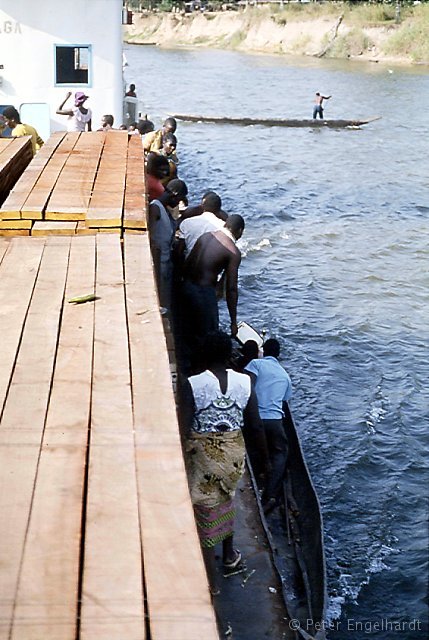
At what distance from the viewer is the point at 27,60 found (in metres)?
14.2

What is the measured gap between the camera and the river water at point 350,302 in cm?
726

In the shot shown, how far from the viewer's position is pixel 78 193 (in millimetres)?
6785

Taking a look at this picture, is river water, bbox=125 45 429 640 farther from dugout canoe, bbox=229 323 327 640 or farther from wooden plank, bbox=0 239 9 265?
wooden plank, bbox=0 239 9 265

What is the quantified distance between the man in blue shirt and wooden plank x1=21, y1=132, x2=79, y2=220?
1944 millimetres

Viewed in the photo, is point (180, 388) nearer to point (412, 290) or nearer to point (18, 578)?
point (18, 578)

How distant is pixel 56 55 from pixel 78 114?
1.43 m

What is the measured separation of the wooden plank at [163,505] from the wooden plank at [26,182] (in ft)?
6.03

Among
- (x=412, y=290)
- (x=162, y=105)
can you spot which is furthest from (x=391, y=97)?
(x=412, y=290)

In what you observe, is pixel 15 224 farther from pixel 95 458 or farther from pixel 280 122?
pixel 280 122

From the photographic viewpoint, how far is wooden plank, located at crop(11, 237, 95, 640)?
2.58 metres

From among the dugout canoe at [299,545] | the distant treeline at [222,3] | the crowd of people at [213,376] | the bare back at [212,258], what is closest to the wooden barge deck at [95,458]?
the dugout canoe at [299,545]

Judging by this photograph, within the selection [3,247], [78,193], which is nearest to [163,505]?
[3,247]

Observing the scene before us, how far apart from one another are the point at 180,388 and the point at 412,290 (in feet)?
34.4

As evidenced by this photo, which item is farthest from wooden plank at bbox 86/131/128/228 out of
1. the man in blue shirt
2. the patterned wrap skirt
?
the patterned wrap skirt
